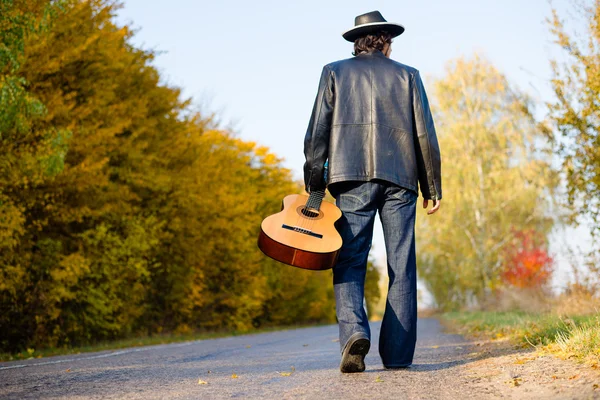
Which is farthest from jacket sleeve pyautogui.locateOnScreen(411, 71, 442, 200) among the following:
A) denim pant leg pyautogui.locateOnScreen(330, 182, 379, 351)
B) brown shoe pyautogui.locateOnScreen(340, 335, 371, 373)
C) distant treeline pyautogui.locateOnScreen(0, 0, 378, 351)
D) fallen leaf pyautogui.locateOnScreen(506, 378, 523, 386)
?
distant treeline pyautogui.locateOnScreen(0, 0, 378, 351)

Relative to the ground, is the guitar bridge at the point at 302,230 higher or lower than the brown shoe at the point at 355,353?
higher

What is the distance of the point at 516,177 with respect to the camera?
32.6m

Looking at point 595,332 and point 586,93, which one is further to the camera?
point 586,93

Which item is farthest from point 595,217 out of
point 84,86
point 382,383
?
point 84,86

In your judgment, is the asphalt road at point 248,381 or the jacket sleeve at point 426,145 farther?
the jacket sleeve at point 426,145

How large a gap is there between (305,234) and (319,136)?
2.39 ft

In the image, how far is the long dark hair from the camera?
5.66 metres

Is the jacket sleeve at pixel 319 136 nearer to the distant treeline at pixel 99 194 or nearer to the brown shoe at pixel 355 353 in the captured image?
the brown shoe at pixel 355 353

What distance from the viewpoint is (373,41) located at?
5668 mm

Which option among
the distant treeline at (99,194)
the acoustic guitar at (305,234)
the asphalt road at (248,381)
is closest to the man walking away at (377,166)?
the acoustic guitar at (305,234)

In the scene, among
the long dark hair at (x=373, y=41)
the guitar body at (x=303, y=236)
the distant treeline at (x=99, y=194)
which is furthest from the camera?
the distant treeline at (x=99, y=194)

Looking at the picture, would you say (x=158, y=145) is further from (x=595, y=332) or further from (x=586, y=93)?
(x=595, y=332)

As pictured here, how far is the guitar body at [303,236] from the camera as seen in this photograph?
16.7 feet

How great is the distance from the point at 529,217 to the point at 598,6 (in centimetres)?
2122
